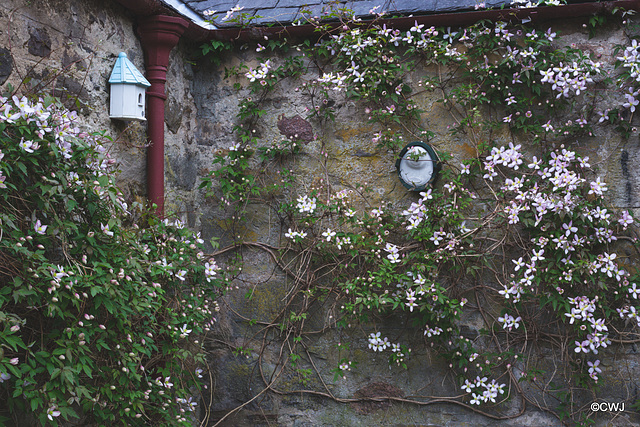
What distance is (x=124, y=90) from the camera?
2.69 m

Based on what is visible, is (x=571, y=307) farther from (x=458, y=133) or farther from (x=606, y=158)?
(x=458, y=133)

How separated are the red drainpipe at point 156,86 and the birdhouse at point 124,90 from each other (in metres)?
0.25

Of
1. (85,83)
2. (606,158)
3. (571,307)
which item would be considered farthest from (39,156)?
(606,158)

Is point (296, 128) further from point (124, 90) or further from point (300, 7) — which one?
A: point (124, 90)


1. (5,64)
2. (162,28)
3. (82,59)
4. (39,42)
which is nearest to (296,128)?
(162,28)

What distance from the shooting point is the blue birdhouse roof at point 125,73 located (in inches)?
105

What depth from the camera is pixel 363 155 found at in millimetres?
3379

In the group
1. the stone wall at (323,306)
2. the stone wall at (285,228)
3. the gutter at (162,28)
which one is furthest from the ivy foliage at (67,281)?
the stone wall at (323,306)

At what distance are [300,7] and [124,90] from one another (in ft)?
4.18

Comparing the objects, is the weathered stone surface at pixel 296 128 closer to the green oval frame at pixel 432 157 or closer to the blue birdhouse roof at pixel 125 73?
the green oval frame at pixel 432 157

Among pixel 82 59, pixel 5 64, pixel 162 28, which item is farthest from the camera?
pixel 162 28

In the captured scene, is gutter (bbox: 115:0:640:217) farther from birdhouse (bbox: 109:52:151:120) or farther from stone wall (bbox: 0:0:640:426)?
birdhouse (bbox: 109:52:151:120)

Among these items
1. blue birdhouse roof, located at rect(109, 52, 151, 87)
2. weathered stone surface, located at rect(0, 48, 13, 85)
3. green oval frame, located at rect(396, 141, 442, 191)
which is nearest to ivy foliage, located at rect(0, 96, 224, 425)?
weathered stone surface, located at rect(0, 48, 13, 85)

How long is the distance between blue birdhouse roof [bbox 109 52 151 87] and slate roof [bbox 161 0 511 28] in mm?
528
